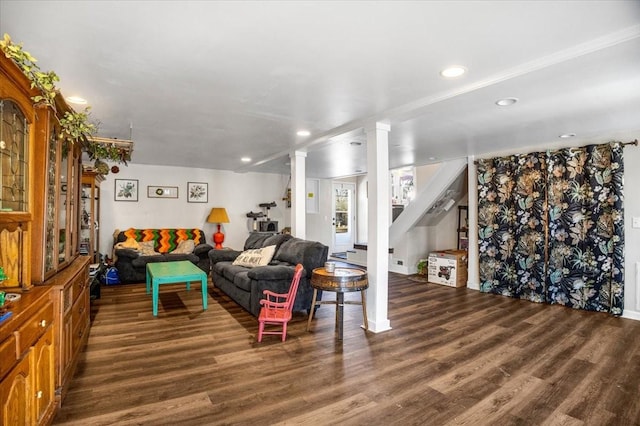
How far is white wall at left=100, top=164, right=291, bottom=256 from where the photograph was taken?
6902 mm

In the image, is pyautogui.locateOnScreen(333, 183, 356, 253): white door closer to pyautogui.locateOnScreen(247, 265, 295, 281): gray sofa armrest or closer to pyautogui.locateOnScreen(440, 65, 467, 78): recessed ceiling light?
pyautogui.locateOnScreen(247, 265, 295, 281): gray sofa armrest

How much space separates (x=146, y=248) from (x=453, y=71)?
6.10 metres

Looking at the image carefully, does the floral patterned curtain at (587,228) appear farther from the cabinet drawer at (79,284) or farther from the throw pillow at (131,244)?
the throw pillow at (131,244)

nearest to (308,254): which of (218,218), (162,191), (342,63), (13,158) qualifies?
(342,63)

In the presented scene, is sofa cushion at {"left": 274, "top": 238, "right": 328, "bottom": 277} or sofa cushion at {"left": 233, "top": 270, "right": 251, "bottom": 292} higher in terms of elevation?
sofa cushion at {"left": 274, "top": 238, "right": 328, "bottom": 277}

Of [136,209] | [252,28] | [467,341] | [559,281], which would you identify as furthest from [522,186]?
[136,209]

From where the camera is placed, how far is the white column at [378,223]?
368 centimetres

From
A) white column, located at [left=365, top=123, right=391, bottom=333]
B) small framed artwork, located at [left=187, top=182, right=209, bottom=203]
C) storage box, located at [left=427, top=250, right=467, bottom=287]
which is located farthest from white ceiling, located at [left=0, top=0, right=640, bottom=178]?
small framed artwork, located at [left=187, top=182, right=209, bottom=203]

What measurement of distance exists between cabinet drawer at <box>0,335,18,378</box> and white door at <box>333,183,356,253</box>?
27.7 ft

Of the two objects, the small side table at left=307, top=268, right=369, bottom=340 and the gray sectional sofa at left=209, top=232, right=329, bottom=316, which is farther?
the gray sectional sofa at left=209, top=232, right=329, bottom=316

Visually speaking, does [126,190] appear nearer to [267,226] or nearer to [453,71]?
[267,226]

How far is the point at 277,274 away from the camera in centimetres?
403

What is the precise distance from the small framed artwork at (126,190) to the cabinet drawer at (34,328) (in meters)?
5.51

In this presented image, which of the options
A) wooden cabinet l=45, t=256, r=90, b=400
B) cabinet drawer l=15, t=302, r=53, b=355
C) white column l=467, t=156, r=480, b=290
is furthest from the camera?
white column l=467, t=156, r=480, b=290
